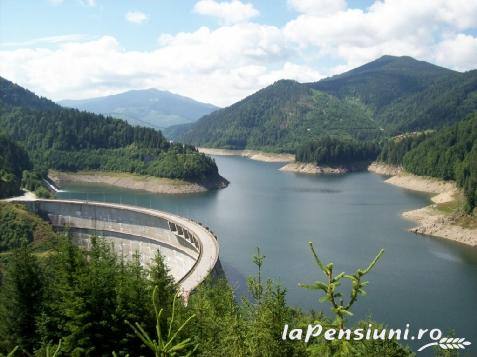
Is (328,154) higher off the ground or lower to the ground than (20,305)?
higher

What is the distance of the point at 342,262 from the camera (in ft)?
215

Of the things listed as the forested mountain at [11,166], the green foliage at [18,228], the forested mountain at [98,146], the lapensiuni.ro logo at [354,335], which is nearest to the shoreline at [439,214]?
the forested mountain at [98,146]

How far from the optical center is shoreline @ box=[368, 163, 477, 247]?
79.8m

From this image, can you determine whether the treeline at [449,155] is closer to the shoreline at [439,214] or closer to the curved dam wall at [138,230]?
the shoreline at [439,214]

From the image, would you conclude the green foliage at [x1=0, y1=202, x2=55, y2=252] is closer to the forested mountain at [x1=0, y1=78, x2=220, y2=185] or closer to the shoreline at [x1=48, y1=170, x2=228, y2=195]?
the shoreline at [x1=48, y1=170, x2=228, y2=195]

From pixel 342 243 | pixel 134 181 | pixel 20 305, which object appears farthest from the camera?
pixel 134 181

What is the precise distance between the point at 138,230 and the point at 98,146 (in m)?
101

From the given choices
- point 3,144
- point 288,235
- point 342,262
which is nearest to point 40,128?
point 3,144

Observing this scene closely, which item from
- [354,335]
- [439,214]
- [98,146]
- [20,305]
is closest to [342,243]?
[439,214]

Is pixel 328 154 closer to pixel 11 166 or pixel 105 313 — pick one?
pixel 11 166

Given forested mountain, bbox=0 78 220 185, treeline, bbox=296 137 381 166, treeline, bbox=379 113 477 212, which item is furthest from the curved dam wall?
treeline, bbox=296 137 381 166

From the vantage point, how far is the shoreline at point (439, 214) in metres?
79.8

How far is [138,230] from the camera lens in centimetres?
7981

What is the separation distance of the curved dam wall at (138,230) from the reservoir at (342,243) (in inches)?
178
